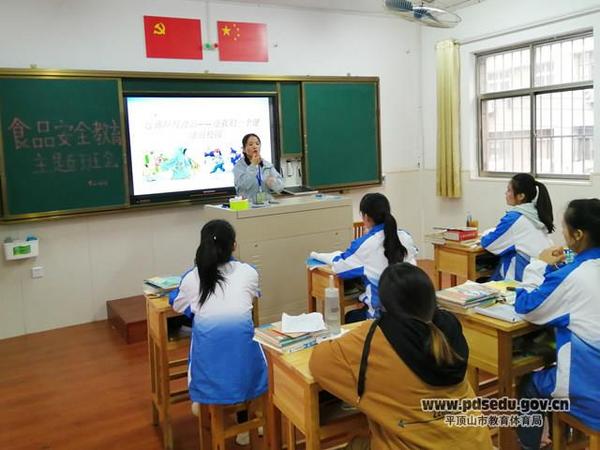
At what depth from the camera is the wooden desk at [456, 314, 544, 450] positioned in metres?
2.25

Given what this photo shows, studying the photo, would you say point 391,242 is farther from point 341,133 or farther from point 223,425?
point 341,133

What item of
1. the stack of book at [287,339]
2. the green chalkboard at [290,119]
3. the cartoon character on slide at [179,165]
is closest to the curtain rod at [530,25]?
the green chalkboard at [290,119]

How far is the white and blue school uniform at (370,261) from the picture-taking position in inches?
121

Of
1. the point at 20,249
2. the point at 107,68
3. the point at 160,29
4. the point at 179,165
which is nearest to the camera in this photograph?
the point at 20,249

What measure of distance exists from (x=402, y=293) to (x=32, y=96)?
4196 mm

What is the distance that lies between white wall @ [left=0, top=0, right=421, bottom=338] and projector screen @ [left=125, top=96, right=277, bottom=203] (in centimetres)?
28

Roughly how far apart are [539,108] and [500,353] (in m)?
4.22

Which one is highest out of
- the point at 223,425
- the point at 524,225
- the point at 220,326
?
the point at 524,225

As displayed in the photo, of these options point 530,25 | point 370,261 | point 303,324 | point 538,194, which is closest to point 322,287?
point 370,261

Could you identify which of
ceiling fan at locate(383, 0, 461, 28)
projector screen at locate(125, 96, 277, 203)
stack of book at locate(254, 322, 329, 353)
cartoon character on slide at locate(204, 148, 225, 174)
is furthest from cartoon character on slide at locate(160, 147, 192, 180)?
stack of book at locate(254, 322, 329, 353)

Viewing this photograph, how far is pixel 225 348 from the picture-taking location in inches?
94.2

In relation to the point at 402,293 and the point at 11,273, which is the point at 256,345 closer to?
the point at 402,293

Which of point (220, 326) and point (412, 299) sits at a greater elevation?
point (412, 299)

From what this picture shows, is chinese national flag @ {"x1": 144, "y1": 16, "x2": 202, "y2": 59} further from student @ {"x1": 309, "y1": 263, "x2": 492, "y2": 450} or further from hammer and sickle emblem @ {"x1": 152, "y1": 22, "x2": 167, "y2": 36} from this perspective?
student @ {"x1": 309, "y1": 263, "x2": 492, "y2": 450}
